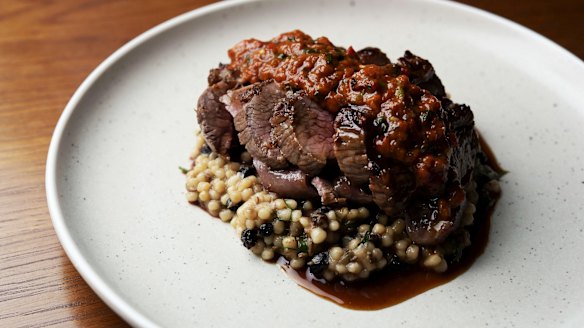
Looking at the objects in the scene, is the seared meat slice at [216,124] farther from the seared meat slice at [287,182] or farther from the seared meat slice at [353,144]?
the seared meat slice at [353,144]

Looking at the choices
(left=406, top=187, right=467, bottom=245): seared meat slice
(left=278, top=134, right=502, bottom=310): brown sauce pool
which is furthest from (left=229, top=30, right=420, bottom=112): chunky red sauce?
(left=278, top=134, right=502, bottom=310): brown sauce pool

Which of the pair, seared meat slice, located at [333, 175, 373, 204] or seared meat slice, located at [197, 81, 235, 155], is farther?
seared meat slice, located at [197, 81, 235, 155]

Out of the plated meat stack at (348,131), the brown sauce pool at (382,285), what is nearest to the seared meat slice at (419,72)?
the plated meat stack at (348,131)

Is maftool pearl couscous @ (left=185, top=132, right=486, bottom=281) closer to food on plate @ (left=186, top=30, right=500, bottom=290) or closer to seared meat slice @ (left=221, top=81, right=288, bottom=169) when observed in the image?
food on plate @ (left=186, top=30, right=500, bottom=290)

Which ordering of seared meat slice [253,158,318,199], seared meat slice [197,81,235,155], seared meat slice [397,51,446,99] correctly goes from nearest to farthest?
seared meat slice [253,158,318,199] < seared meat slice [397,51,446,99] < seared meat slice [197,81,235,155]

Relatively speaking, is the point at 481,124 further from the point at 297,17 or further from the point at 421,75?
the point at 297,17

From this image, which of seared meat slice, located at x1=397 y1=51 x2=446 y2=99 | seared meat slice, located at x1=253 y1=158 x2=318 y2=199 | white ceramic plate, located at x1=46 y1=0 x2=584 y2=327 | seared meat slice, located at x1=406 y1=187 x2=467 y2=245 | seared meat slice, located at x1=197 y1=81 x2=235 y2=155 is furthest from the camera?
seared meat slice, located at x1=197 y1=81 x2=235 y2=155
